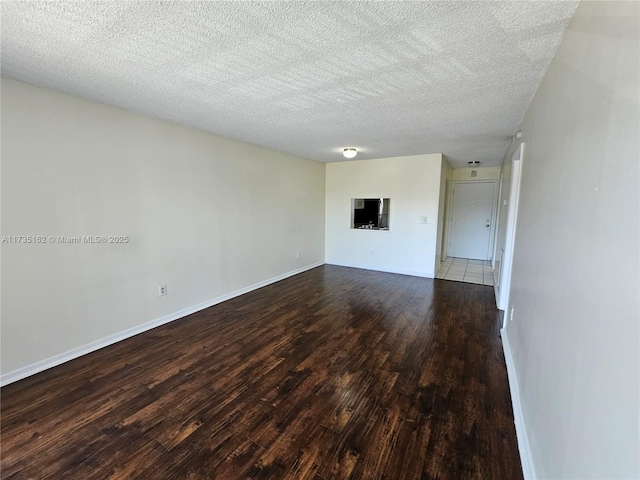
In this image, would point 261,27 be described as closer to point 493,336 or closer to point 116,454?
point 116,454

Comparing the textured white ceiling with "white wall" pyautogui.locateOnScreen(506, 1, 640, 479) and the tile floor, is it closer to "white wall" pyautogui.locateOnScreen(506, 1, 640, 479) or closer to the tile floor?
"white wall" pyautogui.locateOnScreen(506, 1, 640, 479)

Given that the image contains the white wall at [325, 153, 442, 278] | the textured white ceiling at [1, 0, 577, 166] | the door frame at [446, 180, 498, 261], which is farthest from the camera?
the door frame at [446, 180, 498, 261]

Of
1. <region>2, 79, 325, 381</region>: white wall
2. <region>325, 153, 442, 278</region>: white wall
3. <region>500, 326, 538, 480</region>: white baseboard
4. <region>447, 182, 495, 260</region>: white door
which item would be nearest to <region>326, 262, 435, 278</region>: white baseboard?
<region>325, 153, 442, 278</region>: white wall

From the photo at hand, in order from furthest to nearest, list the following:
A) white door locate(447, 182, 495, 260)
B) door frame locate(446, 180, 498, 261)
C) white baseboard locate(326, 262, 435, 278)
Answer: white door locate(447, 182, 495, 260) < door frame locate(446, 180, 498, 261) < white baseboard locate(326, 262, 435, 278)

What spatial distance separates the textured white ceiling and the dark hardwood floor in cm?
240

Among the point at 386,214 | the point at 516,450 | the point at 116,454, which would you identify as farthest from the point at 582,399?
the point at 386,214

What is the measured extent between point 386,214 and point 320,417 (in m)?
4.48

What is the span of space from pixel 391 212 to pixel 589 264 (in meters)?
4.73

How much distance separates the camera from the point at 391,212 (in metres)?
5.63

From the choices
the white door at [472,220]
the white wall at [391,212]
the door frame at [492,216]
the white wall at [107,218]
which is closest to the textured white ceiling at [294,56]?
the white wall at [107,218]

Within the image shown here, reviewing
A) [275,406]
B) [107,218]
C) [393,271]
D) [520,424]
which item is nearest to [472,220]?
[393,271]

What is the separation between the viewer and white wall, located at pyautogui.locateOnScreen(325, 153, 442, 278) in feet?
17.1

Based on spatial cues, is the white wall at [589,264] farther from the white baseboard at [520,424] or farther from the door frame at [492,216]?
the door frame at [492,216]

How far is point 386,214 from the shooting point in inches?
226
